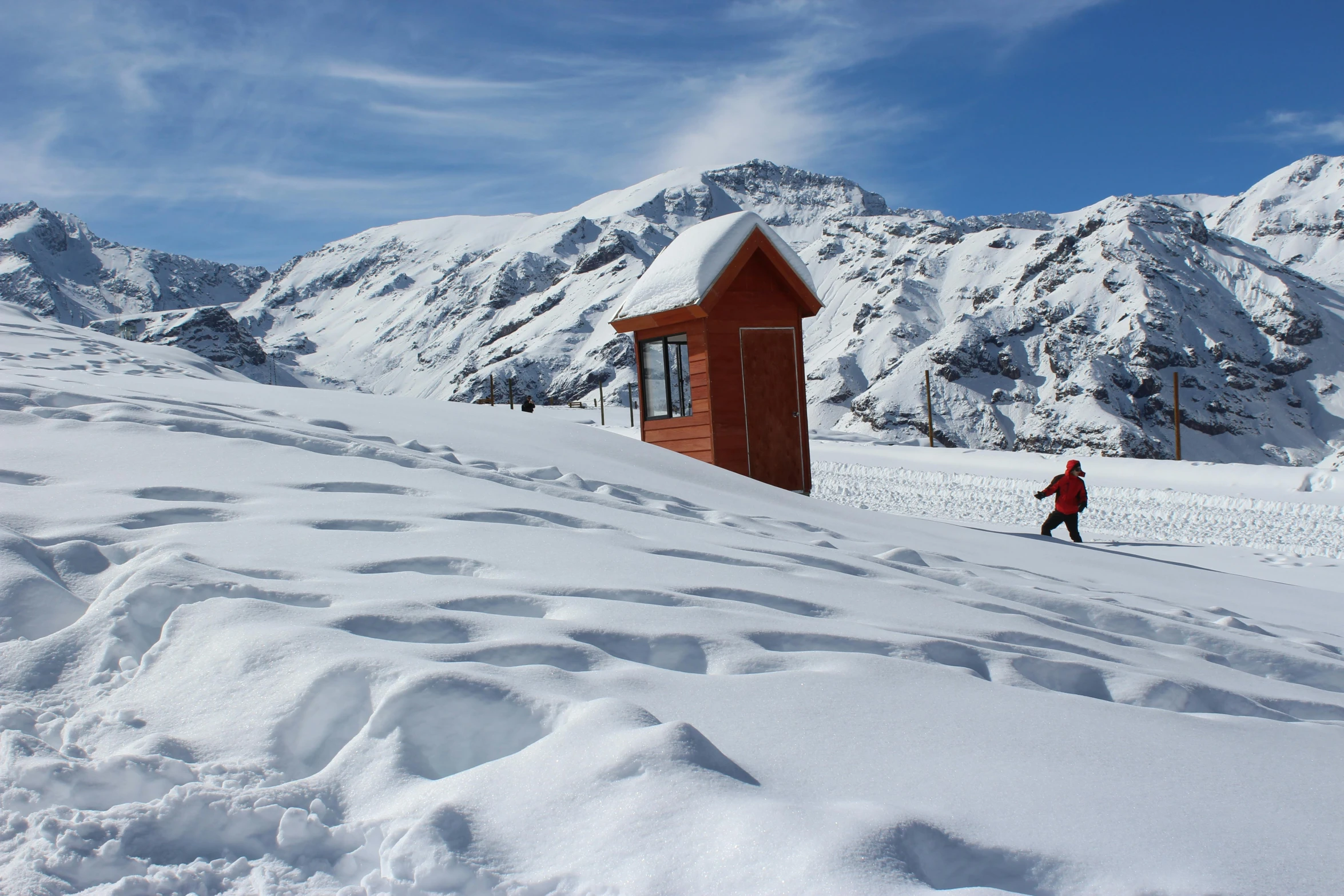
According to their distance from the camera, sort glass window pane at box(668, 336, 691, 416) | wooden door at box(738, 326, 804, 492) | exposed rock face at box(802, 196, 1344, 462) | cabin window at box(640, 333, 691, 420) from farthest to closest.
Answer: exposed rock face at box(802, 196, 1344, 462) < cabin window at box(640, 333, 691, 420) < glass window pane at box(668, 336, 691, 416) < wooden door at box(738, 326, 804, 492)

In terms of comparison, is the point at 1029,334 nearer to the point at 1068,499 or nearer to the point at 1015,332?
the point at 1015,332

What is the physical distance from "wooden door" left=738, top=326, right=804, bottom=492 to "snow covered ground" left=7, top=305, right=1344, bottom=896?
7198 millimetres

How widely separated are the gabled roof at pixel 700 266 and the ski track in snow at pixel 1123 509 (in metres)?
3.30

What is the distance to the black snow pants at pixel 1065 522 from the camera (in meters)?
9.20

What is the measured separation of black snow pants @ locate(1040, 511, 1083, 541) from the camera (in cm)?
920

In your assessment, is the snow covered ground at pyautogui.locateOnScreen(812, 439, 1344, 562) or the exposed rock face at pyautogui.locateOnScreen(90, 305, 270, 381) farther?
the exposed rock face at pyautogui.locateOnScreen(90, 305, 270, 381)

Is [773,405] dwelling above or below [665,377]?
below

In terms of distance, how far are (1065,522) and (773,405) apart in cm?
407

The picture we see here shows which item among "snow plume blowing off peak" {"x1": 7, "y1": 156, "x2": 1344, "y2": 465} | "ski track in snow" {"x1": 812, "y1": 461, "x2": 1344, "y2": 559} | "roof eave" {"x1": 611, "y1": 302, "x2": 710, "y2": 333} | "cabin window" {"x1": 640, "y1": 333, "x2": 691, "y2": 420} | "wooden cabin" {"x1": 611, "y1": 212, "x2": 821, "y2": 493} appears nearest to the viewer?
"ski track in snow" {"x1": 812, "y1": 461, "x2": 1344, "y2": 559}

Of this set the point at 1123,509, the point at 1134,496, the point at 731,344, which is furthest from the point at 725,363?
the point at 1134,496

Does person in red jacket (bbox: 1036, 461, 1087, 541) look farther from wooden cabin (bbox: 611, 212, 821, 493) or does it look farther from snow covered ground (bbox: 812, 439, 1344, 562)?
wooden cabin (bbox: 611, 212, 821, 493)

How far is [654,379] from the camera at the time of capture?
12.5 meters

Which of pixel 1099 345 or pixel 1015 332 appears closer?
pixel 1099 345

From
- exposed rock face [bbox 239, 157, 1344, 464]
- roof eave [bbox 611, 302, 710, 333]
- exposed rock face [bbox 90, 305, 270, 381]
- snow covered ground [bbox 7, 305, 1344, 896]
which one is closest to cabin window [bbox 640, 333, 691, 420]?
roof eave [bbox 611, 302, 710, 333]
